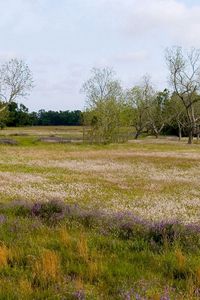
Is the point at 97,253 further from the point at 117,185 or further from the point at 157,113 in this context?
the point at 157,113

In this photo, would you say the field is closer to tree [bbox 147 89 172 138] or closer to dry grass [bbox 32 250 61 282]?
dry grass [bbox 32 250 61 282]

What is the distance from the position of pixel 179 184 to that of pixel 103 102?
50109 mm

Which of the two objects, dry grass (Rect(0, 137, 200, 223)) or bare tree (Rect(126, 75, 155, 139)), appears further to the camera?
bare tree (Rect(126, 75, 155, 139))

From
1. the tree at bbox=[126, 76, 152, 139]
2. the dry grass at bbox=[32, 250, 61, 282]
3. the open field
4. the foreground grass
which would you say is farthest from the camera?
the tree at bbox=[126, 76, 152, 139]

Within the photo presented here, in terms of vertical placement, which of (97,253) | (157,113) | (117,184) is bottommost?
(117,184)

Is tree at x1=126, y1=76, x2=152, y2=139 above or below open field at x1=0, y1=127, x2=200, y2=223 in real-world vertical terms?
above

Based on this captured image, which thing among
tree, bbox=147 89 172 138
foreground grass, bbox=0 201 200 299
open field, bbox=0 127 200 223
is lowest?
open field, bbox=0 127 200 223

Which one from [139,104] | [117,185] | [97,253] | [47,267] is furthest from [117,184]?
[139,104]

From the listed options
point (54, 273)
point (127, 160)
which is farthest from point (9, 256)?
point (127, 160)

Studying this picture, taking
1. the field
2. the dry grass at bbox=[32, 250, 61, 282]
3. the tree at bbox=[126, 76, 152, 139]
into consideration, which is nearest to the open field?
the field

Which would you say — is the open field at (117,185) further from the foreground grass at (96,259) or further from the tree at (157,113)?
the tree at (157,113)

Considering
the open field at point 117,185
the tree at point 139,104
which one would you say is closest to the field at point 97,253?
the open field at point 117,185

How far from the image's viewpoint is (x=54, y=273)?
589 centimetres

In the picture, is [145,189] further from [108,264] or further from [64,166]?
[108,264]
